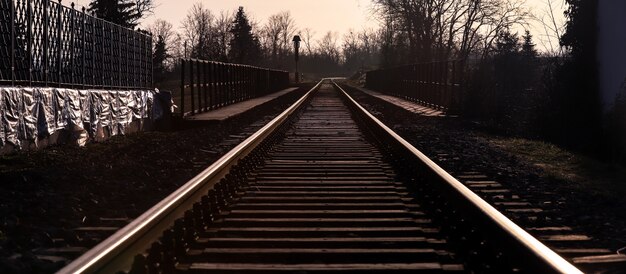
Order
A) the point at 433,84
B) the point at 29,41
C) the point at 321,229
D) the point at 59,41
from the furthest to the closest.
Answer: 1. the point at 433,84
2. the point at 59,41
3. the point at 29,41
4. the point at 321,229

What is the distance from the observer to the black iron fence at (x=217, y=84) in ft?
66.5

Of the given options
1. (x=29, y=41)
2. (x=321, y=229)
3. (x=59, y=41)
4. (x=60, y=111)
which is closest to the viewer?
(x=321, y=229)

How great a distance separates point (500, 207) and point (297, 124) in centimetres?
1130

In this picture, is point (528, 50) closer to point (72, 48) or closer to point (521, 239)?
point (72, 48)

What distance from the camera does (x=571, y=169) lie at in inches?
425

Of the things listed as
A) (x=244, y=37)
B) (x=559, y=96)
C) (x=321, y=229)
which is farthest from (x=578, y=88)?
(x=244, y=37)

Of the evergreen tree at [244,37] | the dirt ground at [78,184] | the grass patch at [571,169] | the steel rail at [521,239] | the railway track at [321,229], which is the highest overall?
the evergreen tree at [244,37]

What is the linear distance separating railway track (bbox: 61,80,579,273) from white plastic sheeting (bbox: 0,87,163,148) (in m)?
3.37

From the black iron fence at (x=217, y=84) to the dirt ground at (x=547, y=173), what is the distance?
247 inches

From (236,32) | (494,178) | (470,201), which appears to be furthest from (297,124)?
(236,32)

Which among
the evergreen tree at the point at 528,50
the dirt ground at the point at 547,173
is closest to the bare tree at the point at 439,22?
the evergreen tree at the point at 528,50

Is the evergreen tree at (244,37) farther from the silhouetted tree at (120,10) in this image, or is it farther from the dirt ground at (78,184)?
the dirt ground at (78,184)

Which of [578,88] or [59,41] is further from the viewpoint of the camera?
→ [578,88]

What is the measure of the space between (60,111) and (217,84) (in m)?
12.5
